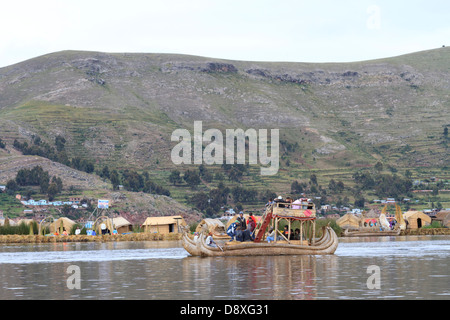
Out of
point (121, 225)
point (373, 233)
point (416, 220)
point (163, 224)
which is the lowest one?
point (121, 225)

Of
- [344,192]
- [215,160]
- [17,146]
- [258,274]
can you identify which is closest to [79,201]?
[17,146]

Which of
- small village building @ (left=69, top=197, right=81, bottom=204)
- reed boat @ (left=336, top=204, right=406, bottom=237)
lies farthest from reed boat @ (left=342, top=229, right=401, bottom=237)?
small village building @ (left=69, top=197, right=81, bottom=204)

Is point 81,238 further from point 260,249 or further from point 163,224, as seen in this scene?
point 260,249

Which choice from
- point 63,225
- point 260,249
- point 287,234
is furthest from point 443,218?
point 260,249

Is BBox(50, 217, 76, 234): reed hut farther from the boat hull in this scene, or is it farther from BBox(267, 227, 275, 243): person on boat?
the boat hull

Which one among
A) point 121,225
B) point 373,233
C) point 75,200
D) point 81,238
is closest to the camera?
point 81,238

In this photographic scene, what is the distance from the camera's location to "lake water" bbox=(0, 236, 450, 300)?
87.6ft

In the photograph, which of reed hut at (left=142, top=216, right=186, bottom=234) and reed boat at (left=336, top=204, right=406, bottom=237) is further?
reed hut at (left=142, top=216, right=186, bottom=234)

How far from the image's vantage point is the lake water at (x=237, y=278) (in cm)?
2669

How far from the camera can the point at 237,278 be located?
32.6 m

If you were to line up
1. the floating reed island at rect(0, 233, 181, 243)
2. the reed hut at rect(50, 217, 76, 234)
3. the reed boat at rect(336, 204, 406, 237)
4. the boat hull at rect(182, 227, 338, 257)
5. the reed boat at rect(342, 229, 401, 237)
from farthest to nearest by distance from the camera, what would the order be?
the reed hut at rect(50, 217, 76, 234) → the reed boat at rect(336, 204, 406, 237) → the reed boat at rect(342, 229, 401, 237) → the floating reed island at rect(0, 233, 181, 243) → the boat hull at rect(182, 227, 338, 257)

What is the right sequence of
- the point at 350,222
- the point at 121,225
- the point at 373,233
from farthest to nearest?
1. the point at 350,222
2. the point at 121,225
3. the point at 373,233

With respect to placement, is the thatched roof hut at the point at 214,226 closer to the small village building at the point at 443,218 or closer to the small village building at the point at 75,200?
the small village building at the point at 443,218
